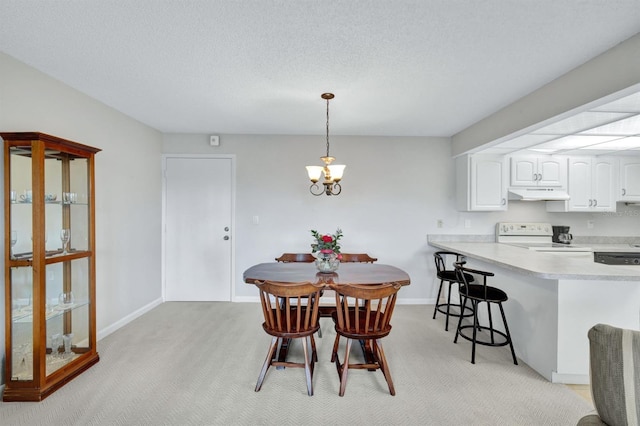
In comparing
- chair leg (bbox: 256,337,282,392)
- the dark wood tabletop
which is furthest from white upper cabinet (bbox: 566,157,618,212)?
chair leg (bbox: 256,337,282,392)

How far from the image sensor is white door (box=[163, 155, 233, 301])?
13.6ft

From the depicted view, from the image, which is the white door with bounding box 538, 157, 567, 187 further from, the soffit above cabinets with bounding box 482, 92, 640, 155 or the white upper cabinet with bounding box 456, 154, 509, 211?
the white upper cabinet with bounding box 456, 154, 509, 211

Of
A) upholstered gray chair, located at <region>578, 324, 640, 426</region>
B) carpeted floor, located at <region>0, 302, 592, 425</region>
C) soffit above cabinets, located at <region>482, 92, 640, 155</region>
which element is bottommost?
carpeted floor, located at <region>0, 302, 592, 425</region>

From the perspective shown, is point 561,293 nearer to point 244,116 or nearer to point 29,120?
point 244,116

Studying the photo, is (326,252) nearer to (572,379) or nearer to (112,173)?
(572,379)

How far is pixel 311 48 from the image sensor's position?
77.1 inches

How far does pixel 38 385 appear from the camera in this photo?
2.03 metres

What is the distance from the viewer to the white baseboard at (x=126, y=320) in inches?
119

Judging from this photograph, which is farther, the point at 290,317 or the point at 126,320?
the point at 126,320

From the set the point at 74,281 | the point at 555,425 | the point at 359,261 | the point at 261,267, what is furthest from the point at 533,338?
the point at 74,281

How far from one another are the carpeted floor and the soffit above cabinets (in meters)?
2.05

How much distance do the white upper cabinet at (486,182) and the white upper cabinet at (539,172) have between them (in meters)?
0.14

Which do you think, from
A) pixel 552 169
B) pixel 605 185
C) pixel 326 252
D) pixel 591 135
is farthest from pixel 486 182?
pixel 326 252

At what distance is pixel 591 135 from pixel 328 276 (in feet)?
9.48
